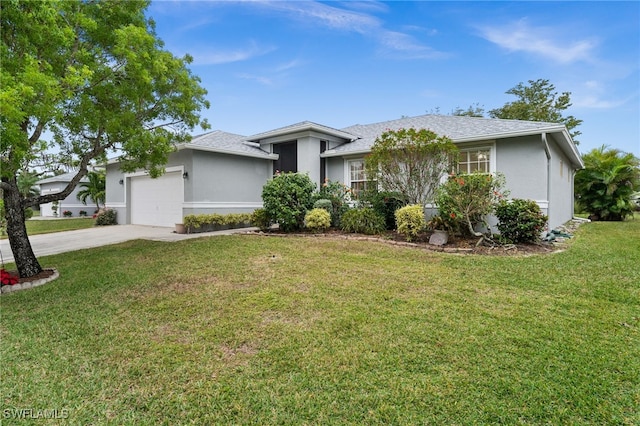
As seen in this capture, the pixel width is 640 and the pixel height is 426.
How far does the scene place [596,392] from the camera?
2422 millimetres

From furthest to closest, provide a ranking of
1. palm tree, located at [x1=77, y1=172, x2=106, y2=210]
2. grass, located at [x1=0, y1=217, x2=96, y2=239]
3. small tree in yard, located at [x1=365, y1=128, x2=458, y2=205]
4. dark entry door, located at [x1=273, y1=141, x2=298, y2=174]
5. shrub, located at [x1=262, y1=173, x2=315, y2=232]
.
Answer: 1. palm tree, located at [x1=77, y1=172, x2=106, y2=210]
2. grass, located at [x1=0, y1=217, x2=96, y2=239]
3. dark entry door, located at [x1=273, y1=141, x2=298, y2=174]
4. shrub, located at [x1=262, y1=173, x2=315, y2=232]
5. small tree in yard, located at [x1=365, y1=128, x2=458, y2=205]

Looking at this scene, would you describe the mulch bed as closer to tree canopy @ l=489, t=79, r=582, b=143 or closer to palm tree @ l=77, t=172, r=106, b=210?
palm tree @ l=77, t=172, r=106, b=210

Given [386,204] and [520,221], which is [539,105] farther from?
[520,221]

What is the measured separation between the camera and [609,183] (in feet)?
51.8

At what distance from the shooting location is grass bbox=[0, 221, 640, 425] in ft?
7.61

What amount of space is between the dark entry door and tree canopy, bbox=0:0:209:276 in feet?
19.5

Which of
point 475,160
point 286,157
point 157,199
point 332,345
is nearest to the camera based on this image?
point 332,345

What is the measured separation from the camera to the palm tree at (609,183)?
1563 centimetres

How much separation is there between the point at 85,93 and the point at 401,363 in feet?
23.2

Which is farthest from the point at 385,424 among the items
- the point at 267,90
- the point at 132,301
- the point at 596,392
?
the point at 267,90

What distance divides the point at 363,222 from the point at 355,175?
3463mm

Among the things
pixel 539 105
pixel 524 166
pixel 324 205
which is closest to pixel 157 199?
pixel 324 205

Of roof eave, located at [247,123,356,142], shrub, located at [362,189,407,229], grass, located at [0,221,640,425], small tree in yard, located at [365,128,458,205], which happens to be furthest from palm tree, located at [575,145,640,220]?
grass, located at [0,221,640,425]

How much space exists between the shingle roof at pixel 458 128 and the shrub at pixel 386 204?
2110 mm
